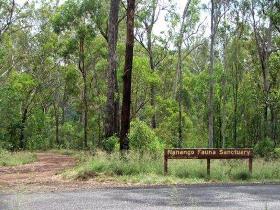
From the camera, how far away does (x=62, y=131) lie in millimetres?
52562

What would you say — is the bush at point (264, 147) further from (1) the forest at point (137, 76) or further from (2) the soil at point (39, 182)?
(2) the soil at point (39, 182)

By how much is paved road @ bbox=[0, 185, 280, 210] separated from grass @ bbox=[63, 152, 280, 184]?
6.31ft

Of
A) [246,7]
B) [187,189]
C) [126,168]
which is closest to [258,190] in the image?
[187,189]

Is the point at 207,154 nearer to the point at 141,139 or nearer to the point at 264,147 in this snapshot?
the point at 141,139

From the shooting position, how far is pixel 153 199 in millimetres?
11828

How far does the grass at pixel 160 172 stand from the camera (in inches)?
624

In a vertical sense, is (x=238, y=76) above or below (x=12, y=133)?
above

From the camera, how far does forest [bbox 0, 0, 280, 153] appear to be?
39.5m

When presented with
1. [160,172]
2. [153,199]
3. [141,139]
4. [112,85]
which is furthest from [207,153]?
[112,85]

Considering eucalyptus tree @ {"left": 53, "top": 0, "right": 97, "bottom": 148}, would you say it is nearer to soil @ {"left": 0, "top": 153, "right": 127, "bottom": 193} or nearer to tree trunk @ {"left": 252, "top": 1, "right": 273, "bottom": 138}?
tree trunk @ {"left": 252, "top": 1, "right": 273, "bottom": 138}

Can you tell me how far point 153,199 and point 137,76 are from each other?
29.0 metres

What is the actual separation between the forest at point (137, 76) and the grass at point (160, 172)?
55.1 feet

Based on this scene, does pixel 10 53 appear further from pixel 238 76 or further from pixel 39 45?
pixel 238 76

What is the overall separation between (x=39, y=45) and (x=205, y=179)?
1302 inches
